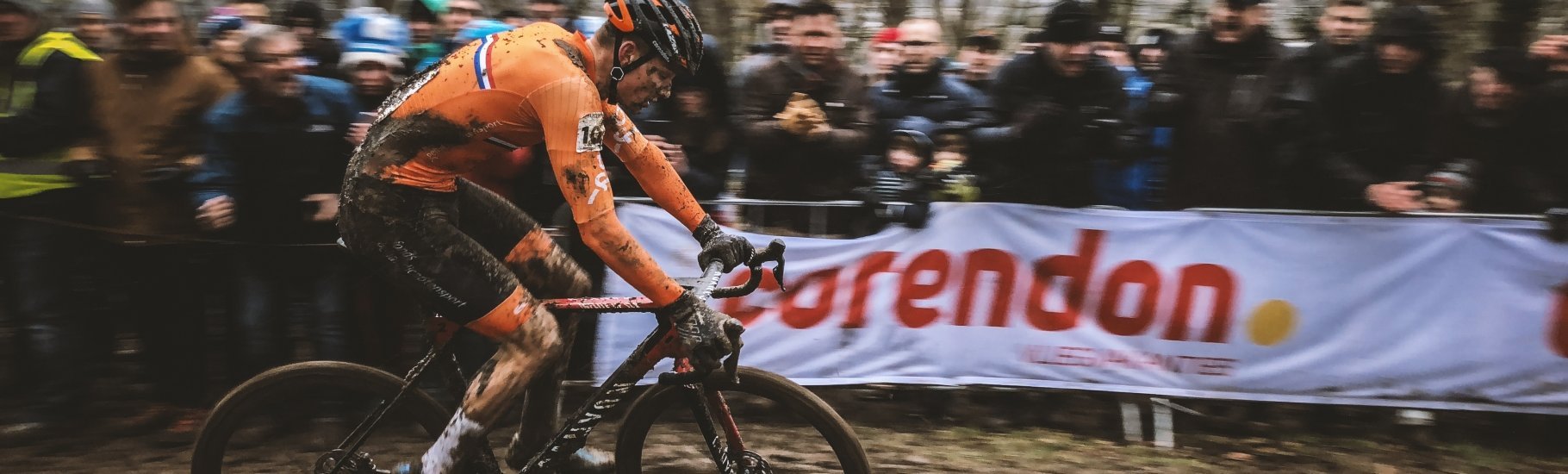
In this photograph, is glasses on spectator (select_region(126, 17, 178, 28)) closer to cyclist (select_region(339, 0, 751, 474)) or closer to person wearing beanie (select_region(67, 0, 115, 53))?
person wearing beanie (select_region(67, 0, 115, 53))

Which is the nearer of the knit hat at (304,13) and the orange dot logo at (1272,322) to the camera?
the orange dot logo at (1272,322)

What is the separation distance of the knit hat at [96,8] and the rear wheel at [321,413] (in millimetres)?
3051

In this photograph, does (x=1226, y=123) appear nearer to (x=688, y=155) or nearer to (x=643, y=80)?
(x=688, y=155)

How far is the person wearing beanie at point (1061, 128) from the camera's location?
19.4ft

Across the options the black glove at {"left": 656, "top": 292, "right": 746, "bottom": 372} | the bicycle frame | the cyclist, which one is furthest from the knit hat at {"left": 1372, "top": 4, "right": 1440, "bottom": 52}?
the black glove at {"left": 656, "top": 292, "right": 746, "bottom": 372}

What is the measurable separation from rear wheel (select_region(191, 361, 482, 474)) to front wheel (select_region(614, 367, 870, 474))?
613 mm

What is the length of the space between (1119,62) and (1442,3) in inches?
113

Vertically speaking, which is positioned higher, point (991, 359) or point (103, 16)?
point (103, 16)

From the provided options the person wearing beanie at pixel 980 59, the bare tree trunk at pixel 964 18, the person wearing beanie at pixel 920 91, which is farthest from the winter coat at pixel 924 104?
the bare tree trunk at pixel 964 18

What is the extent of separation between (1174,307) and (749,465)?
101 inches

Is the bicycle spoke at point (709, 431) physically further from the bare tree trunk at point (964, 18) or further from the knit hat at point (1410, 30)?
the bare tree trunk at point (964, 18)

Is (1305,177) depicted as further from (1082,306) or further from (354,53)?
(354,53)

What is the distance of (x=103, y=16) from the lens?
20.9 feet

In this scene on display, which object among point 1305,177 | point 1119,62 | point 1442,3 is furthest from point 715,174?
point 1442,3
